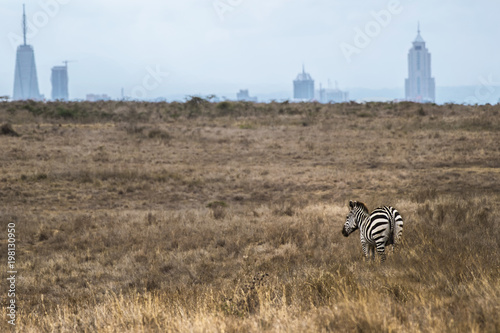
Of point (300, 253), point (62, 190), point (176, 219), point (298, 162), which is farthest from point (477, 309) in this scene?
point (298, 162)

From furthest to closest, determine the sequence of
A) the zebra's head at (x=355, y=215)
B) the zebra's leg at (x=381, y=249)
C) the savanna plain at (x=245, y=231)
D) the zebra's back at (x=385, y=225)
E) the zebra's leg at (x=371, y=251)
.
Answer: the zebra's head at (x=355, y=215), the zebra's leg at (x=371, y=251), the zebra's leg at (x=381, y=249), the zebra's back at (x=385, y=225), the savanna plain at (x=245, y=231)

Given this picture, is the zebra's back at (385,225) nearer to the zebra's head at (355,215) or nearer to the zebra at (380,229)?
the zebra at (380,229)

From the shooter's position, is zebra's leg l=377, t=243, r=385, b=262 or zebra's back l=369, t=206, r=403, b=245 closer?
zebra's back l=369, t=206, r=403, b=245

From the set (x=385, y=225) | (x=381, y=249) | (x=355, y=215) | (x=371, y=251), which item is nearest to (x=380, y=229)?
(x=385, y=225)

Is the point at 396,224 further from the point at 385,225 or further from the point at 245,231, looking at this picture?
the point at 245,231

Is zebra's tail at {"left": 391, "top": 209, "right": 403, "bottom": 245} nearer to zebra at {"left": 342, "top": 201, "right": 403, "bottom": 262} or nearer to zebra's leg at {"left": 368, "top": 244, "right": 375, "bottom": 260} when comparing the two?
zebra at {"left": 342, "top": 201, "right": 403, "bottom": 262}

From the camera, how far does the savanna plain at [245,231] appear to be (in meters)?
5.61

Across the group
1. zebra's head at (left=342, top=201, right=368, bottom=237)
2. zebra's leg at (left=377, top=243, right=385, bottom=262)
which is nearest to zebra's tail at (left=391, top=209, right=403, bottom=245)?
zebra's leg at (left=377, top=243, right=385, bottom=262)

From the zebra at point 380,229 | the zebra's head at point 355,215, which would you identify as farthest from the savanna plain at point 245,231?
the zebra's head at point 355,215

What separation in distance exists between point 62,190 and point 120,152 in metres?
8.61

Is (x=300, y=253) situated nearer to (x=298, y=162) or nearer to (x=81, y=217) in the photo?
(x=81, y=217)

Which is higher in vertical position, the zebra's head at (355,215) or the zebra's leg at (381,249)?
the zebra's head at (355,215)

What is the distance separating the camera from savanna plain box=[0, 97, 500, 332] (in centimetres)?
561

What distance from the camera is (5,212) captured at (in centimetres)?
1390
